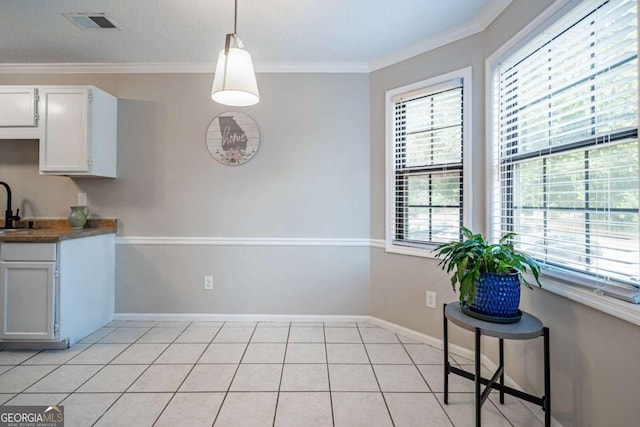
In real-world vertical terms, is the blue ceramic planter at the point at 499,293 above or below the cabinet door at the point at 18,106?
below

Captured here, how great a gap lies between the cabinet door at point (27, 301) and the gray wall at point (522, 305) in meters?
2.62

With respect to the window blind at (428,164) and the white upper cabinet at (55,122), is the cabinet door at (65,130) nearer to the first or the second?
the white upper cabinet at (55,122)

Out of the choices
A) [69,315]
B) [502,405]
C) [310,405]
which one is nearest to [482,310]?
[502,405]

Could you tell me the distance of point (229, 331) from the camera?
2617mm

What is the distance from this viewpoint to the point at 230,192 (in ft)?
9.30

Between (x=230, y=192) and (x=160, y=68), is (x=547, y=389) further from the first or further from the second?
(x=160, y=68)

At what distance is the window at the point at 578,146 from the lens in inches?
45.6

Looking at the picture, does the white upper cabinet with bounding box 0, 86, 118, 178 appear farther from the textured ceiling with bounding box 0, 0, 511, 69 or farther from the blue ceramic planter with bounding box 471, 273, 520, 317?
the blue ceramic planter with bounding box 471, 273, 520, 317

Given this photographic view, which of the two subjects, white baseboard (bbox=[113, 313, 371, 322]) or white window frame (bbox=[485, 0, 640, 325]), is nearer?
white window frame (bbox=[485, 0, 640, 325])

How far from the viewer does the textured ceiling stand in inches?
78.5

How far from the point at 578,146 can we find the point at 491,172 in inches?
25.9

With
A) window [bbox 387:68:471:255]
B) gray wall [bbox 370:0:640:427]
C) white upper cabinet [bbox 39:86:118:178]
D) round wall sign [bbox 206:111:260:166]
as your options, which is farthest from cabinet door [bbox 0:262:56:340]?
window [bbox 387:68:471:255]

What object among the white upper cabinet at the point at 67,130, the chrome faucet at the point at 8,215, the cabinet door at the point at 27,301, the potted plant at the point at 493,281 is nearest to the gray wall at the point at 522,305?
the potted plant at the point at 493,281

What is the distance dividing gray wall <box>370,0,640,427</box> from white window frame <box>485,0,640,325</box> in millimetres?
44
